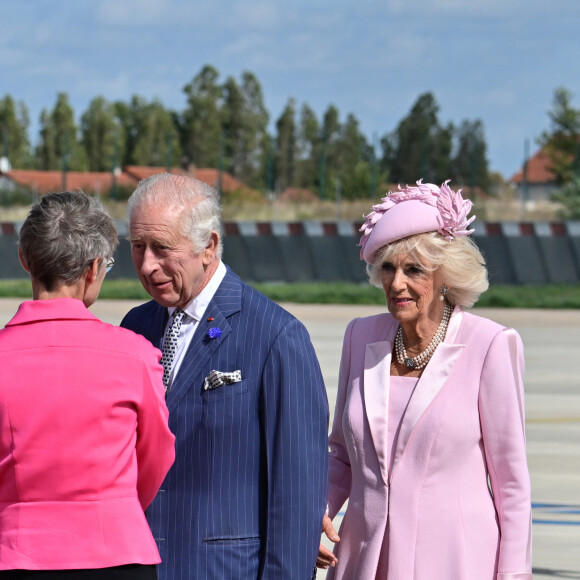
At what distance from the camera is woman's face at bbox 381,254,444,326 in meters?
3.76

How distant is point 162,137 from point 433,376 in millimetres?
101809

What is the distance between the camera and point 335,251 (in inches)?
974

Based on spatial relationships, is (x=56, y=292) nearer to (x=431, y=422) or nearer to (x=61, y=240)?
(x=61, y=240)

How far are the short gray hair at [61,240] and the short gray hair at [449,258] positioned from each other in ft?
3.60

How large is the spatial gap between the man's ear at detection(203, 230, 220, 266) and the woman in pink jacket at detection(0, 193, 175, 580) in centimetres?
49

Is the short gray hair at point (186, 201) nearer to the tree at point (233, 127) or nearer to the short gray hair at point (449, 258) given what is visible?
the short gray hair at point (449, 258)

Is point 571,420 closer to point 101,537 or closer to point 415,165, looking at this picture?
point 101,537

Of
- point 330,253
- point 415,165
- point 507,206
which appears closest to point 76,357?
point 330,253

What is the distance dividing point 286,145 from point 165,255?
101 m

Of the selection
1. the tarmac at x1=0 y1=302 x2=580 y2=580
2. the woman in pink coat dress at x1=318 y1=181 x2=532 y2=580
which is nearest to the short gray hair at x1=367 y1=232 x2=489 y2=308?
the woman in pink coat dress at x1=318 y1=181 x2=532 y2=580

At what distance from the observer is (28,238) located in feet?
9.68

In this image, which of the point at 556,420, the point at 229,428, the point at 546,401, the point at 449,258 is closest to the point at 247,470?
the point at 229,428

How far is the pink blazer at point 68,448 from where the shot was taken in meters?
2.80

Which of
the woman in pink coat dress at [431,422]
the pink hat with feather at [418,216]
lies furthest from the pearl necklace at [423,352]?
the pink hat with feather at [418,216]
